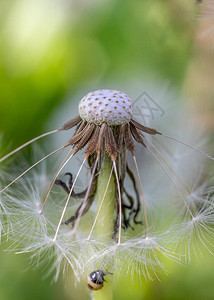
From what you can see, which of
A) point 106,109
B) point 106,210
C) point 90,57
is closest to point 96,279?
point 106,210

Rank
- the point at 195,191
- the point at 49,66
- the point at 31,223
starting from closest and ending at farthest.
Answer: the point at 31,223
the point at 195,191
the point at 49,66

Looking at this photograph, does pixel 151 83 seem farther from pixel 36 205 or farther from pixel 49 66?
pixel 36 205

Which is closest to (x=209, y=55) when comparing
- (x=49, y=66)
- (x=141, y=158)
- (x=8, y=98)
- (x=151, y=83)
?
(x=151, y=83)

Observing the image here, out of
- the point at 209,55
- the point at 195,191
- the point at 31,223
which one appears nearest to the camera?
the point at 31,223

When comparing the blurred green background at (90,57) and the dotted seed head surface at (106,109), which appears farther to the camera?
the blurred green background at (90,57)

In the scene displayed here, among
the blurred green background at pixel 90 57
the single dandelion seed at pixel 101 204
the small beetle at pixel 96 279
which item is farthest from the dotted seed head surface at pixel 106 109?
the blurred green background at pixel 90 57

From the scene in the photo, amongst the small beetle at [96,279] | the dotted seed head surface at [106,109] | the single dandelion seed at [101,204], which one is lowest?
the small beetle at [96,279]

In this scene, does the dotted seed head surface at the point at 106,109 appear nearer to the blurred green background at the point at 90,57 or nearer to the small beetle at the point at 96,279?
the small beetle at the point at 96,279
